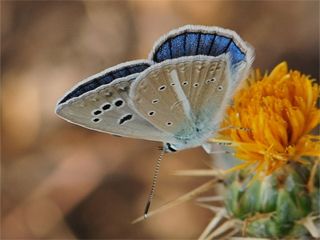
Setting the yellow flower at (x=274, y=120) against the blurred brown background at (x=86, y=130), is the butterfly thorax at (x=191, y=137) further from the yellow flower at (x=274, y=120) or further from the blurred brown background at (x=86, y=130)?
the blurred brown background at (x=86, y=130)

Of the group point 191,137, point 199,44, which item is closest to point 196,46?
point 199,44

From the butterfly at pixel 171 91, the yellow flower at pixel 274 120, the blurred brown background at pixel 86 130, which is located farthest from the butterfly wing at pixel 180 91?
the blurred brown background at pixel 86 130

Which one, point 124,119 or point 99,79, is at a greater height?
point 99,79

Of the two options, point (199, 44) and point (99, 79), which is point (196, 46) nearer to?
point (199, 44)

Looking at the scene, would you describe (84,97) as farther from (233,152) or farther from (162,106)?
(233,152)

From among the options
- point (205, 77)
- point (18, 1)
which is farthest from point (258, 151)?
point (18, 1)

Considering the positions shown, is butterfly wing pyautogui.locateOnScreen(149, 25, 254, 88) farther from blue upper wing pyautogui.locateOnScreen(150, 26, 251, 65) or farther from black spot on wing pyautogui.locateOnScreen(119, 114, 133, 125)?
black spot on wing pyautogui.locateOnScreen(119, 114, 133, 125)
